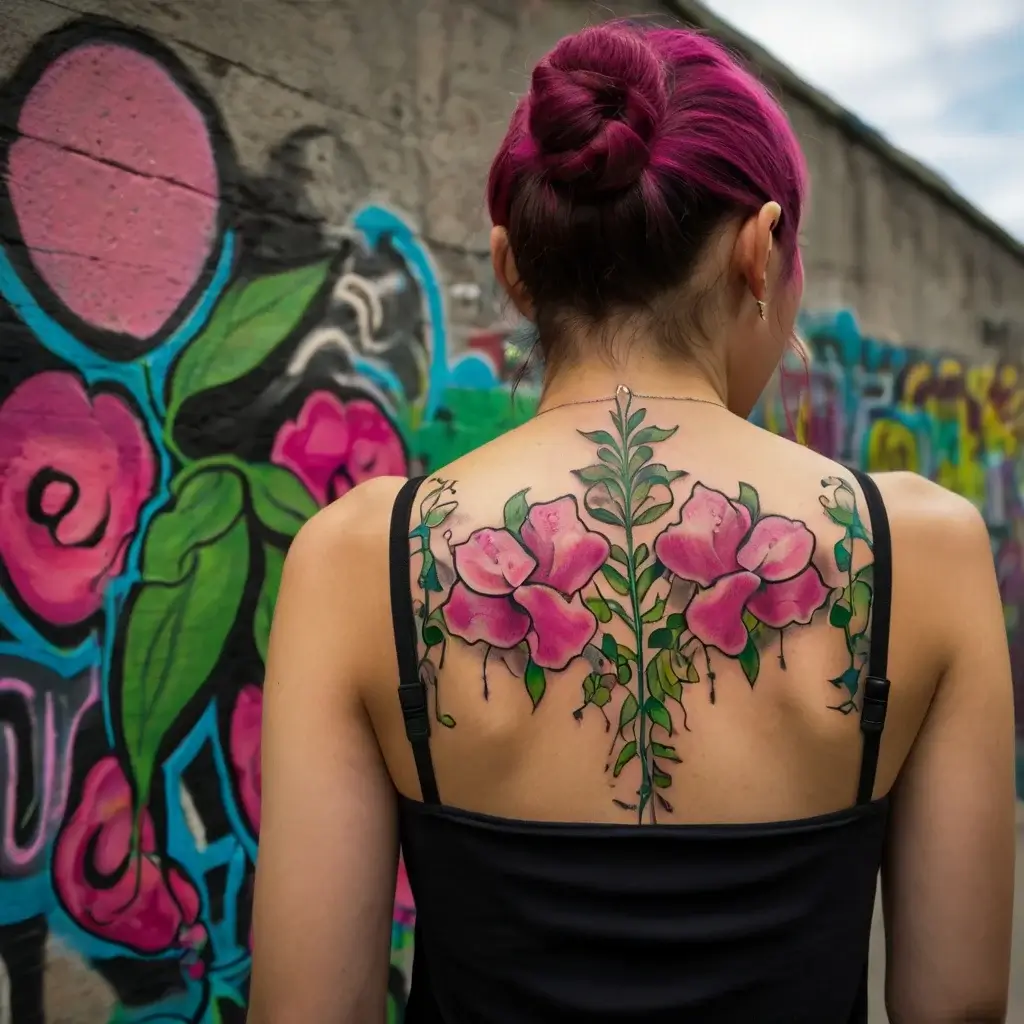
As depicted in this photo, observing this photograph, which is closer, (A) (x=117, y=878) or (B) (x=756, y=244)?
(B) (x=756, y=244)

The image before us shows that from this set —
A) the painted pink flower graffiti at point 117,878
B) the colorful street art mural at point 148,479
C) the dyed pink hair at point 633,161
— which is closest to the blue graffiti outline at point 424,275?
the colorful street art mural at point 148,479

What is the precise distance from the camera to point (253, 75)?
2.20 metres

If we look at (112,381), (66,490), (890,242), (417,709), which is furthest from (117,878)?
(890,242)

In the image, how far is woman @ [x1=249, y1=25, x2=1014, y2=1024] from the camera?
102cm

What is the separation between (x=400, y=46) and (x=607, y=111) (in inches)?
66.4

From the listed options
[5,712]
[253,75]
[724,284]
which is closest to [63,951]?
[5,712]

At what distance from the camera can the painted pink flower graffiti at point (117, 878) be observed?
189 centimetres

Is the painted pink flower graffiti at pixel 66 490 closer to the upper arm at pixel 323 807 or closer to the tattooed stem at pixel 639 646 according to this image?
the upper arm at pixel 323 807

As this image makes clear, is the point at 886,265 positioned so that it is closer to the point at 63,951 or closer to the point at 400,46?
the point at 400,46

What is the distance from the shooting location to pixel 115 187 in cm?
196

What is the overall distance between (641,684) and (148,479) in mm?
1359

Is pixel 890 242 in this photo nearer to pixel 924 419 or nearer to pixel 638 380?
pixel 924 419

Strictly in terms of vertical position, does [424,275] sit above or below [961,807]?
above

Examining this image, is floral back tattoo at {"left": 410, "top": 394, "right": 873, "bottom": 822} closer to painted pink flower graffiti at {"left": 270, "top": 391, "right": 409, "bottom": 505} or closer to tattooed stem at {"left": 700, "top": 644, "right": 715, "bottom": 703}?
tattooed stem at {"left": 700, "top": 644, "right": 715, "bottom": 703}
